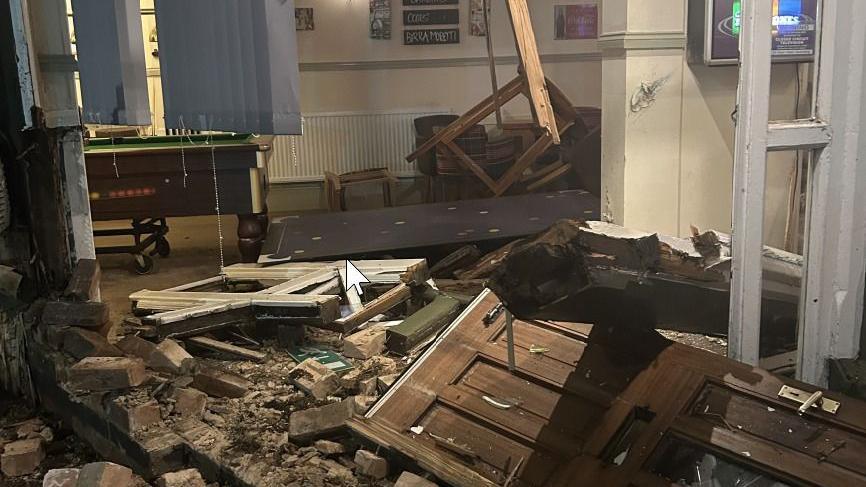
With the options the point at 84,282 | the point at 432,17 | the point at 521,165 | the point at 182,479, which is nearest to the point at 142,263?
the point at 84,282

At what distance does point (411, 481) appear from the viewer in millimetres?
2090

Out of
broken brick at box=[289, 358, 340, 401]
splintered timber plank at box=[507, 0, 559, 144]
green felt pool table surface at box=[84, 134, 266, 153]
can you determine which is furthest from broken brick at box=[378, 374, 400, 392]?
green felt pool table surface at box=[84, 134, 266, 153]

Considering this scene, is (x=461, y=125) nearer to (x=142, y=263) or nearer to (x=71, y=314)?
(x=142, y=263)

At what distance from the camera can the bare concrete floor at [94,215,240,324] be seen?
473 centimetres

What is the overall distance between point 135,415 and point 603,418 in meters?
1.55

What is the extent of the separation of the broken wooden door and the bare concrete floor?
231cm

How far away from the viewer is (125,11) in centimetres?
288

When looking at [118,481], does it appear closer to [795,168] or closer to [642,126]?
[795,168]

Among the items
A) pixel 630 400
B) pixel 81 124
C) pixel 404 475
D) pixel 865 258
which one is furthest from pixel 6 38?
pixel 865 258

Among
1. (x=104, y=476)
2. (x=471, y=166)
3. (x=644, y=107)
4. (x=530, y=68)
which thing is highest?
(x=530, y=68)

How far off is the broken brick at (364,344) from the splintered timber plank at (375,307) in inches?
3.1

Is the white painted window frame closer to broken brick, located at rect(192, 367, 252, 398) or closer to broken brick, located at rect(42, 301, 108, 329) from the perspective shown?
broken brick, located at rect(192, 367, 252, 398)

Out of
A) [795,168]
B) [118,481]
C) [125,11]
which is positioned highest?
[125,11]

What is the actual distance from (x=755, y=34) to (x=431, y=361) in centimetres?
126
